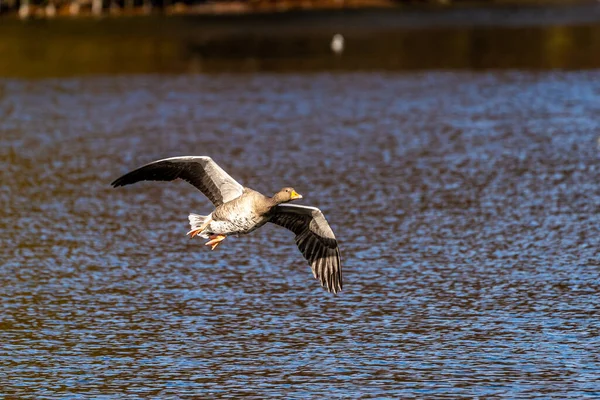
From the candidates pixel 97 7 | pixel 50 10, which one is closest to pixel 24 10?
pixel 50 10

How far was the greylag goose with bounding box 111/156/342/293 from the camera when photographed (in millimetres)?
13656

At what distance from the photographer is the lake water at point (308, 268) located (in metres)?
13.4

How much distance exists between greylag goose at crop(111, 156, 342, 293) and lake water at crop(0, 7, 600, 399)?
41.9 inches

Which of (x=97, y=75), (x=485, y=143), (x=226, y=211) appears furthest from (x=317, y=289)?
(x=97, y=75)

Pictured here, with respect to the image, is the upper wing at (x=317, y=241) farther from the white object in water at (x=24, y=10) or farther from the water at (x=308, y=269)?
the white object in water at (x=24, y=10)

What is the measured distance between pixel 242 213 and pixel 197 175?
936mm

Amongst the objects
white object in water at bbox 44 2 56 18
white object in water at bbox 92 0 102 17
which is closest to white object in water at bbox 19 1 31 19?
white object in water at bbox 44 2 56 18

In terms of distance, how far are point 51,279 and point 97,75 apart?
30380 millimetres

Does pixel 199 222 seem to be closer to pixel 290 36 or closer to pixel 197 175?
pixel 197 175

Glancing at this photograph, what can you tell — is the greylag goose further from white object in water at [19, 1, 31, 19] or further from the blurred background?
white object in water at [19, 1, 31, 19]

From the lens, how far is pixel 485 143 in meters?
28.4

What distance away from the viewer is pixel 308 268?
18.0m

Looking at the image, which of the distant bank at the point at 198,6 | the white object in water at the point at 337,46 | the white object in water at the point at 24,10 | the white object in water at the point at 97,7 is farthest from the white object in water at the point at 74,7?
the white object in water at the point at 337,46

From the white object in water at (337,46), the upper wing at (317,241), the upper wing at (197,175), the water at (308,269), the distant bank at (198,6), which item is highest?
the distant bank at (198,6)
